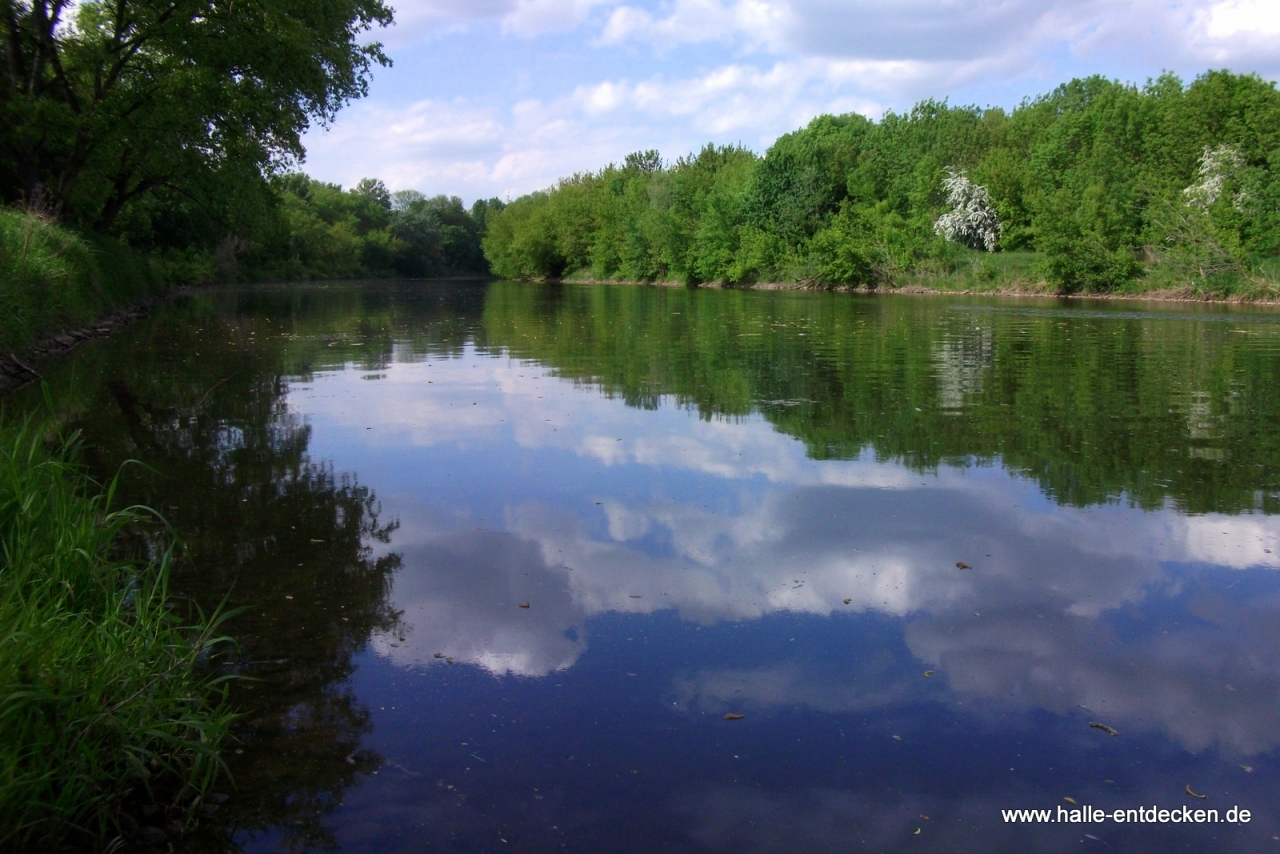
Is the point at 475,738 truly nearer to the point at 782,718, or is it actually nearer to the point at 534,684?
the point at 534,684

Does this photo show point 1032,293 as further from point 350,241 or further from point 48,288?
point 350,241

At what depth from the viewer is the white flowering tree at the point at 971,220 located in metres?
53.5

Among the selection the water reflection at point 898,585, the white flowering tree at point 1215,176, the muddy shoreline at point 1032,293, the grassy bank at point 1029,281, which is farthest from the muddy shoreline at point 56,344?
the white flowering tree at point 1215,176

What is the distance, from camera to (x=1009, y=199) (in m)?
54.3

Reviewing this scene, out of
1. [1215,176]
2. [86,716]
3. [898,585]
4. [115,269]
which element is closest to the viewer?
[86,716]

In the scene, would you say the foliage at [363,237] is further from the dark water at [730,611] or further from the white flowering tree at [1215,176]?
the dark water at [730,611]

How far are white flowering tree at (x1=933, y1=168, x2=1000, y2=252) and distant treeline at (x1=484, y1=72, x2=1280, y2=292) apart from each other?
8 centimetres

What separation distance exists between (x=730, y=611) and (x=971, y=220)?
53.3 meters

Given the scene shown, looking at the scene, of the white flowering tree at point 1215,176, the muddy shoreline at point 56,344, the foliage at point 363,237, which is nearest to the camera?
the muddy shoreline at point 56,344

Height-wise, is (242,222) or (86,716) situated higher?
(242,222)

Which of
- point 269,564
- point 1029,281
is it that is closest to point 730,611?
Result: point 269,564

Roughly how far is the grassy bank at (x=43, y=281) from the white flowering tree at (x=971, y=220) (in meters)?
43.6

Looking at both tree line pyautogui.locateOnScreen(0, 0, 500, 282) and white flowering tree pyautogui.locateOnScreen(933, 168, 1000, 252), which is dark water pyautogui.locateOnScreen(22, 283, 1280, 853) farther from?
white flowering tree pyautogui.locateOnScreen(933, 168, 1000, 252)

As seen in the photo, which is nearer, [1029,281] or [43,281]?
[43,281]
